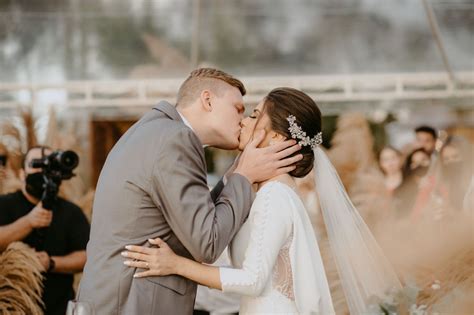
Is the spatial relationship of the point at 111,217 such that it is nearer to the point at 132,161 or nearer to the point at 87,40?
the point at 132,161

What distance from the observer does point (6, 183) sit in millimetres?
5086

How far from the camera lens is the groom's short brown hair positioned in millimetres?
2994

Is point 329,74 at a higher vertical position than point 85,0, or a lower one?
lower

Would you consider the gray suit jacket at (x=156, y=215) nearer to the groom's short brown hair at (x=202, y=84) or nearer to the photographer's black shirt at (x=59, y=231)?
the groom's short brown hair at (x=202, y=84)

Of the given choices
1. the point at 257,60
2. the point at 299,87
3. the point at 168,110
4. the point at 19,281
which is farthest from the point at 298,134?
the point at 257,60

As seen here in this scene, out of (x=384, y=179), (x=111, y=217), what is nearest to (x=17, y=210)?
(x=111, y=217)

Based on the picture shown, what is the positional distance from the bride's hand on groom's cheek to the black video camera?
203cm

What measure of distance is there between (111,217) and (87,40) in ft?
15.7

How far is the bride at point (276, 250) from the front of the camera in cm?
279

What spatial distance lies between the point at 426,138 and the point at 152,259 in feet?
13.9

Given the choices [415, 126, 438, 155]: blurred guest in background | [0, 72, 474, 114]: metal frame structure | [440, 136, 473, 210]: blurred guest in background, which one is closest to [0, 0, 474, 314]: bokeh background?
[0, 72, 474, 114]: metal frame structure

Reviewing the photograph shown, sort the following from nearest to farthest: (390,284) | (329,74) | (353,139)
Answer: (390,284) → (353,139) → (329,74)

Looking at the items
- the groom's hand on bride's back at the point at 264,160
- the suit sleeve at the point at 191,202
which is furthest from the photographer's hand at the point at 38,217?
the suit sleeve at the point at 191,202

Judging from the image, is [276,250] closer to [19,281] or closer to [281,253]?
[281,253]
